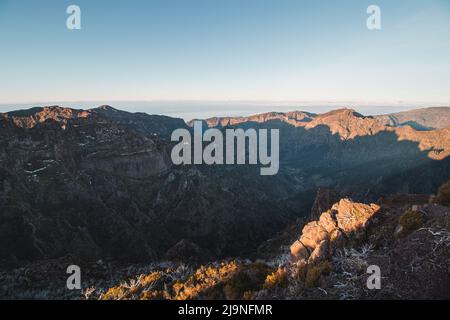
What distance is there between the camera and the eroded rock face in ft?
82.0

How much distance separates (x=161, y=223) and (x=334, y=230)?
92826 millimetres

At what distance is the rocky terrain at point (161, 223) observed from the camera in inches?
807

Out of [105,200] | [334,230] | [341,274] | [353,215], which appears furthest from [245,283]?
[105,200]

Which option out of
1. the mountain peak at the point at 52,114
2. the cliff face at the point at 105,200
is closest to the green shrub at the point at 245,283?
the cliff face at the point at 105,200

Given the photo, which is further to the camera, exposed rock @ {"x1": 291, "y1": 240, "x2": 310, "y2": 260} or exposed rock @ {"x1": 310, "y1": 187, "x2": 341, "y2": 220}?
exposed rock @ {"x1": 310, "y1": 187, "x2": 341, "y2": 220}

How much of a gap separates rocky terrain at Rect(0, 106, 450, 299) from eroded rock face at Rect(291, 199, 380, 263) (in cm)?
15

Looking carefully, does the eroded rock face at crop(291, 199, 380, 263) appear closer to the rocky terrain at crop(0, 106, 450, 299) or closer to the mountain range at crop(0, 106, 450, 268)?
the rocky terrain at crop(0, 106, 450, 299)

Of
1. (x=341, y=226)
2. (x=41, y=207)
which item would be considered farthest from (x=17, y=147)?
(x=341, y=226)

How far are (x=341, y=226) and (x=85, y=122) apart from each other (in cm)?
12125

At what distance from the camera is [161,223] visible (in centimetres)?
11538

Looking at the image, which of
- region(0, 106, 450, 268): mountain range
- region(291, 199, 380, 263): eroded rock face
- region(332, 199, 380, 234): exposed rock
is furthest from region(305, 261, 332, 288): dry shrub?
region(0, 106, 450, 268): mountain range

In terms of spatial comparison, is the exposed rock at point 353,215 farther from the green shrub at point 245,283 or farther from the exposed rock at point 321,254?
the green shrub at point 245,283

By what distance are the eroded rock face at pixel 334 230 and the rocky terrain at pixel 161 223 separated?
155mm

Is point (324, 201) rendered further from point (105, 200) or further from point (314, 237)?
point (105, 200)
